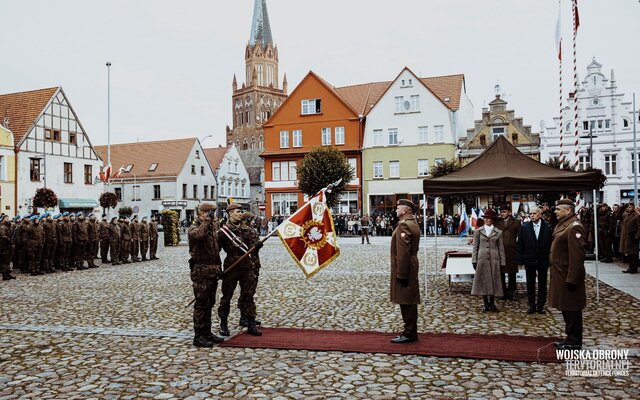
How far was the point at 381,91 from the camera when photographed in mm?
53656

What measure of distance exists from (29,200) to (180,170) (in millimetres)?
22654

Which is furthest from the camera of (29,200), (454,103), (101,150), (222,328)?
(101,150)

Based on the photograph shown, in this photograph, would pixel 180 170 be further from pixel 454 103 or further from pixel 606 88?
pixel 606 88

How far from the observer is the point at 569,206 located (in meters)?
7.35

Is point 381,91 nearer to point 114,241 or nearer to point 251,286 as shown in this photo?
point 114,241

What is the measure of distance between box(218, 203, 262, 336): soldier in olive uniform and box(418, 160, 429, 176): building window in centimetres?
4094

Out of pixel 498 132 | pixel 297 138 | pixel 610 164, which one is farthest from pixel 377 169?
pixel 610 164

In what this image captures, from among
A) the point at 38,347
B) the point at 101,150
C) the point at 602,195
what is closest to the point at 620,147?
the point at 602,195

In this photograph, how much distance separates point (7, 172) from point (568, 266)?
134 ft

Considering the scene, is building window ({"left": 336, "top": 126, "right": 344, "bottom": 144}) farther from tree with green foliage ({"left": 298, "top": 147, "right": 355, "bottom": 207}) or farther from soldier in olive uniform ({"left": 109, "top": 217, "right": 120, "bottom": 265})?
soldier in olive uniform ({"left": 109, "top": 217, "right": 120, "bottom": 265})

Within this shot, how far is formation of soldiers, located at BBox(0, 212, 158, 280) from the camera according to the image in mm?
17438

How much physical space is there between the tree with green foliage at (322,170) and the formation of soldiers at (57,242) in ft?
69.9

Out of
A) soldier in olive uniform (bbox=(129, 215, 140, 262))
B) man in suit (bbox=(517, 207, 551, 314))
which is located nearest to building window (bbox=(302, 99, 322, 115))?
soldier in olive uniform (bbox=(129, 215, 140, 262))

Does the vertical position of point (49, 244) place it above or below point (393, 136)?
below
